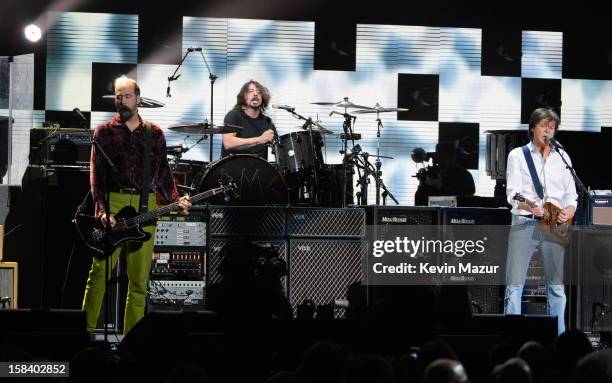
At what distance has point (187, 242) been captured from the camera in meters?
8.16

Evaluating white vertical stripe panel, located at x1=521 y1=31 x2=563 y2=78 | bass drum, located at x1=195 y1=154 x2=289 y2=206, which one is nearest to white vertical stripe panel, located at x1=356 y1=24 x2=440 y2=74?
white vertical stripe panel, located at x1=521 y1=31 x2=563 y2=78

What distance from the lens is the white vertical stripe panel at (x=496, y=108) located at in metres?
11.3

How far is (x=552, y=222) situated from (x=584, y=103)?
166 inches

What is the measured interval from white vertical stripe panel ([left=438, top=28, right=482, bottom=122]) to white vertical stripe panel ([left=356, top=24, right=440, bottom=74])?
19cm

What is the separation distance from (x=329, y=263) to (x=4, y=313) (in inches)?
134

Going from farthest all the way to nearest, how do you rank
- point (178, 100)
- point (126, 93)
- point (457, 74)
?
point (457, 74) < point (178, 100) < point (126, 93)

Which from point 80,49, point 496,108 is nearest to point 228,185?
point 80,49

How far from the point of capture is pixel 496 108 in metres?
11.3

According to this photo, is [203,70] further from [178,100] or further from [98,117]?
[98,117]

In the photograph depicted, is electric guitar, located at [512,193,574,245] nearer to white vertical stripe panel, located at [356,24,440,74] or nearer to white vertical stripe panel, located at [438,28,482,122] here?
white vertical stripe panel, located at [438,28,482,122]

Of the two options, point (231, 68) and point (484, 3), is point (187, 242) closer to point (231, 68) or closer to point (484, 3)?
point (231, 68)

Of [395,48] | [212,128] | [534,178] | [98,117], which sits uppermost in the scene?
[395,48]

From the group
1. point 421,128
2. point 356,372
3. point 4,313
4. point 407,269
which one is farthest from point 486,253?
point 356,372

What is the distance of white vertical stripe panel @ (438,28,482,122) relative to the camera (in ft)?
37.0
